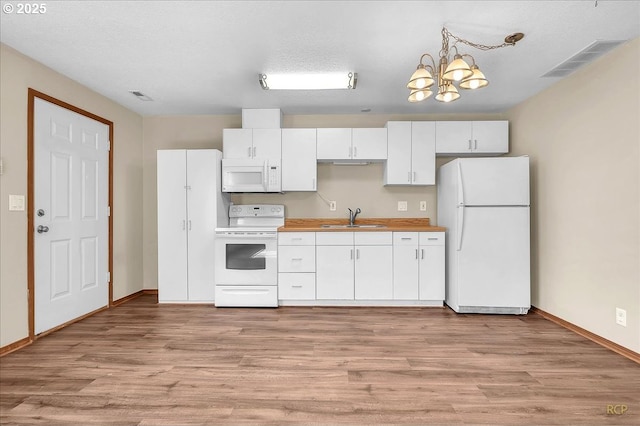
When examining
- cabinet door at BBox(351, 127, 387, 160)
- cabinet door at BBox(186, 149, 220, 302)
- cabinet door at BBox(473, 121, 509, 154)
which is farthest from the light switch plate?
cabinet door at BBox(473, 121, 509, 154)

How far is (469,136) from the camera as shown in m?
4.04

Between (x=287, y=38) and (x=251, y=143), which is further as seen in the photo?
(x=251, y=143)

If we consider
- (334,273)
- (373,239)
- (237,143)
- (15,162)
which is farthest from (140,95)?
(373,239)

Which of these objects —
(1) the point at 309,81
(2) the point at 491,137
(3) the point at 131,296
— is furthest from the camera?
(3) the point at 131,296

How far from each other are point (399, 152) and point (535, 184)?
4.97 ft

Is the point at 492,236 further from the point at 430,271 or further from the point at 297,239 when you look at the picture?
the point at 297,239

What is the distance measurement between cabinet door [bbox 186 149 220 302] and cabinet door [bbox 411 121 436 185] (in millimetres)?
2396

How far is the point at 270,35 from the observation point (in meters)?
2.44

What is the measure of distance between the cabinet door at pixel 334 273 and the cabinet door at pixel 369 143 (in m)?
1.18

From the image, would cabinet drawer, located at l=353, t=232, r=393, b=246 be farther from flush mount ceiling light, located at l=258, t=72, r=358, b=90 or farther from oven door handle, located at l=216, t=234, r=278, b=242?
flush mount ceiling light, located at l=258, t=72, r=358, b=90

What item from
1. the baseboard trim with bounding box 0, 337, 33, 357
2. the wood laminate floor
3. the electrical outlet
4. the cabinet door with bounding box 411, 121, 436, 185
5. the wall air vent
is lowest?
the wood laminate floor

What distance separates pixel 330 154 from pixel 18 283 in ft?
10.4

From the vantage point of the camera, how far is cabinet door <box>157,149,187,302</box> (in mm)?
3920

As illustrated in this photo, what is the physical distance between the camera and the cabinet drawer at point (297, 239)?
378cm
